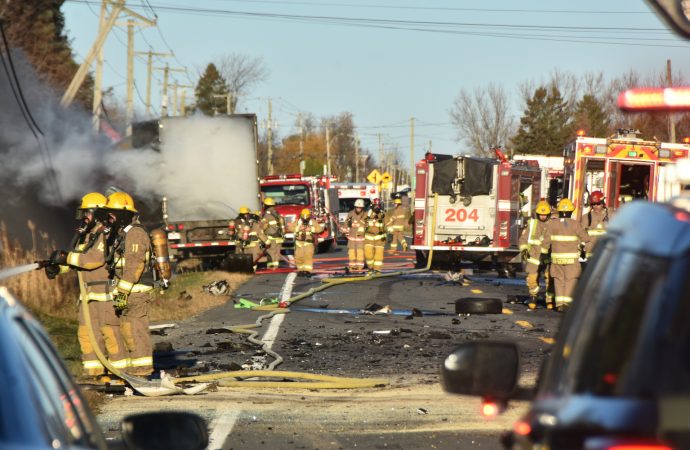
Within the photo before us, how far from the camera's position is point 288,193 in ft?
113

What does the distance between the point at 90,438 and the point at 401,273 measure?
2125cm

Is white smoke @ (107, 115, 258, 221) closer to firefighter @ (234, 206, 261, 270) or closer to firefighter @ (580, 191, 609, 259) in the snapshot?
firefighter @ (234, 206, 261, 270)

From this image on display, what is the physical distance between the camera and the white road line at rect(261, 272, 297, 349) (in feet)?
48.2

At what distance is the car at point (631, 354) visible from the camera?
2.34 m

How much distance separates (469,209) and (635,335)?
22695 mm

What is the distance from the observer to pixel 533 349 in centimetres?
1362

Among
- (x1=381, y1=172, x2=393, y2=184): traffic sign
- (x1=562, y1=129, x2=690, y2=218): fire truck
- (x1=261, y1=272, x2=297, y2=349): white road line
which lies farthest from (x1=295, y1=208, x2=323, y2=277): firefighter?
(x1=381, y1=172, x2=393, y2=184): traffic sign

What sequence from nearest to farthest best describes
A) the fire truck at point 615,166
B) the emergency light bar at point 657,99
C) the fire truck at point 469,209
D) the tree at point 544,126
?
the emergency light bar at point 657,99 → the fire truck at point 615,166 → the fire truck at point 469,209 → the tree at point 544,126

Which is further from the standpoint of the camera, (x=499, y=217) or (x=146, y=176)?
(x=146, y=176)

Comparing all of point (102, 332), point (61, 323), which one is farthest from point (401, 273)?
point (102, 332)

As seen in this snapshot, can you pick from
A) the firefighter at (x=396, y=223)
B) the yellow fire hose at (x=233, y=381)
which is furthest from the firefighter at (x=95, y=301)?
the firefighter at (x=396, y=223)

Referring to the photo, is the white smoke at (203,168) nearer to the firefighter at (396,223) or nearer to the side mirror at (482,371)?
the firefighter at (396,223)

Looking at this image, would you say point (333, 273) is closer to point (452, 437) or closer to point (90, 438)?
point (452, 437)

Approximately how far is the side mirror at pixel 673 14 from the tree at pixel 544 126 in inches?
2751
